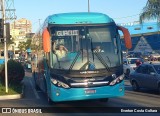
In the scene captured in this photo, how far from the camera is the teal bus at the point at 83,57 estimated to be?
515 inches

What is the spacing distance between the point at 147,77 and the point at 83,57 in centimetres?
706

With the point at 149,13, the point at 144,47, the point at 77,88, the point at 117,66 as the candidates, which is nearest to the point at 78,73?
the point at 77,88

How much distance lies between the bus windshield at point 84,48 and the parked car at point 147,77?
5.68 metres

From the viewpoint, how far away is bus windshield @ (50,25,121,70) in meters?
13.3

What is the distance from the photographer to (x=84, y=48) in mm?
13430

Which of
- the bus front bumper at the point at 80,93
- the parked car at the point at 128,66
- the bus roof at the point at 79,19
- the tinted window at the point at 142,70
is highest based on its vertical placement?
the bus roof at the point at 79,19

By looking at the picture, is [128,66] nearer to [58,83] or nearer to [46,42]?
[58,83]

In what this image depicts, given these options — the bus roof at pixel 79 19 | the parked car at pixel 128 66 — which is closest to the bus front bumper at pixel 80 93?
the bus roof at pixel 79 19

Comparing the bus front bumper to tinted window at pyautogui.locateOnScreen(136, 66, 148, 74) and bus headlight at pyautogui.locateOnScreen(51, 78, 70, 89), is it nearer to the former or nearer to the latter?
bus headlight at pyautogui.locateOnScreen(51, 78, 70, 89)

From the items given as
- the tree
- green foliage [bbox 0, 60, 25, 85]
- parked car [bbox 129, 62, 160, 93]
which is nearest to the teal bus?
parked car [bbox 129, 62, 160, 93]

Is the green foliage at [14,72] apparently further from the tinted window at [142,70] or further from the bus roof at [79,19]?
the bus roof at [79,19]

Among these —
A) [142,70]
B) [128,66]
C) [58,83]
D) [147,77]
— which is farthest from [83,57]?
[128,66]

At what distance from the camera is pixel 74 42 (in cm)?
1357

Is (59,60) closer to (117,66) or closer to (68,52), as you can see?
(68,52)
